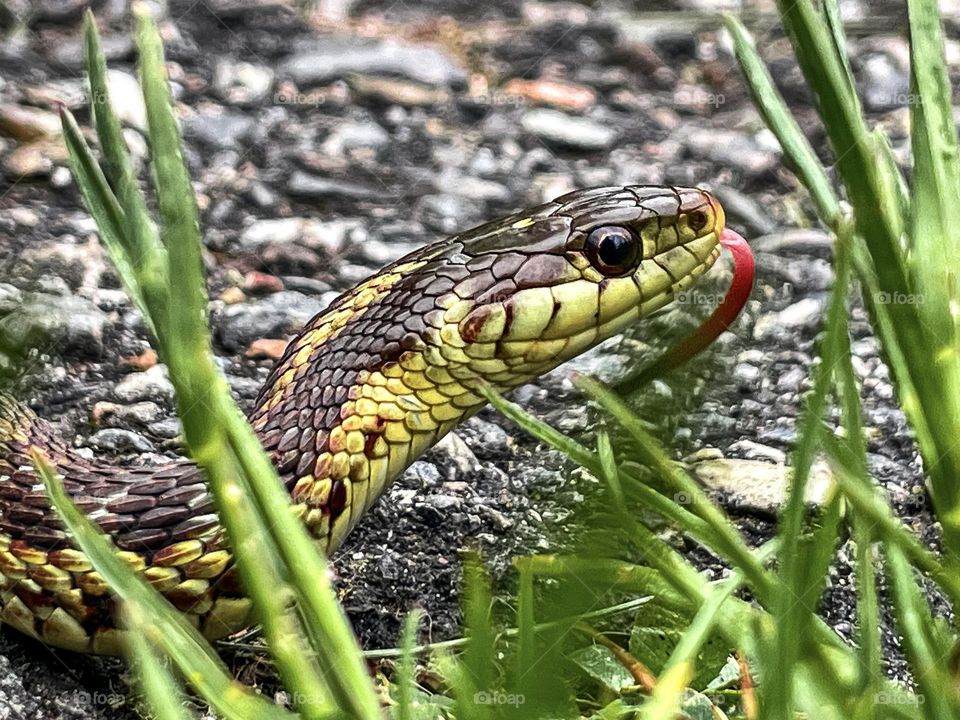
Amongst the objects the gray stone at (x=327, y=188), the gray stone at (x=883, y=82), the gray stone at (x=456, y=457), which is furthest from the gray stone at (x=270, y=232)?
the gray stone at (x=883, y=82)

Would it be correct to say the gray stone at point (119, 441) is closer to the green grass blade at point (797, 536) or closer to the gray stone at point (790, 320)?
the gray stone at point (790, 320)

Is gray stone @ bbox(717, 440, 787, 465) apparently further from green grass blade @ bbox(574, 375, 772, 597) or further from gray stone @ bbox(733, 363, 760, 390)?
green grass blade @ bbox(574, 375, 772, 597)

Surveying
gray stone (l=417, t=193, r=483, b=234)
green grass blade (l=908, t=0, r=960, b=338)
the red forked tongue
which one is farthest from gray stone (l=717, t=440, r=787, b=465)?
gray stone (l=417, t=193, r=483, b=234)

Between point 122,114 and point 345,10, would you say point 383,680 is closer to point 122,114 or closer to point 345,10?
point 122,114

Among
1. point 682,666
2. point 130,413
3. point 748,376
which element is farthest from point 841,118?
point 130,413

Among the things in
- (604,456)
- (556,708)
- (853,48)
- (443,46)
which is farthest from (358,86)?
(556,708)

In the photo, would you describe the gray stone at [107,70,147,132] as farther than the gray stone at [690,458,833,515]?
Yes

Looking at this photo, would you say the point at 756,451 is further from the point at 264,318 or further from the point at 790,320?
the point at 264,318

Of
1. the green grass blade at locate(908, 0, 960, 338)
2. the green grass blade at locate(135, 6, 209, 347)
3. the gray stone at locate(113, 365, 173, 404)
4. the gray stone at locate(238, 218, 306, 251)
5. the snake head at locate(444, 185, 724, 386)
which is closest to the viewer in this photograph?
the green grass blade at locate(135, 6, 209, 347)
